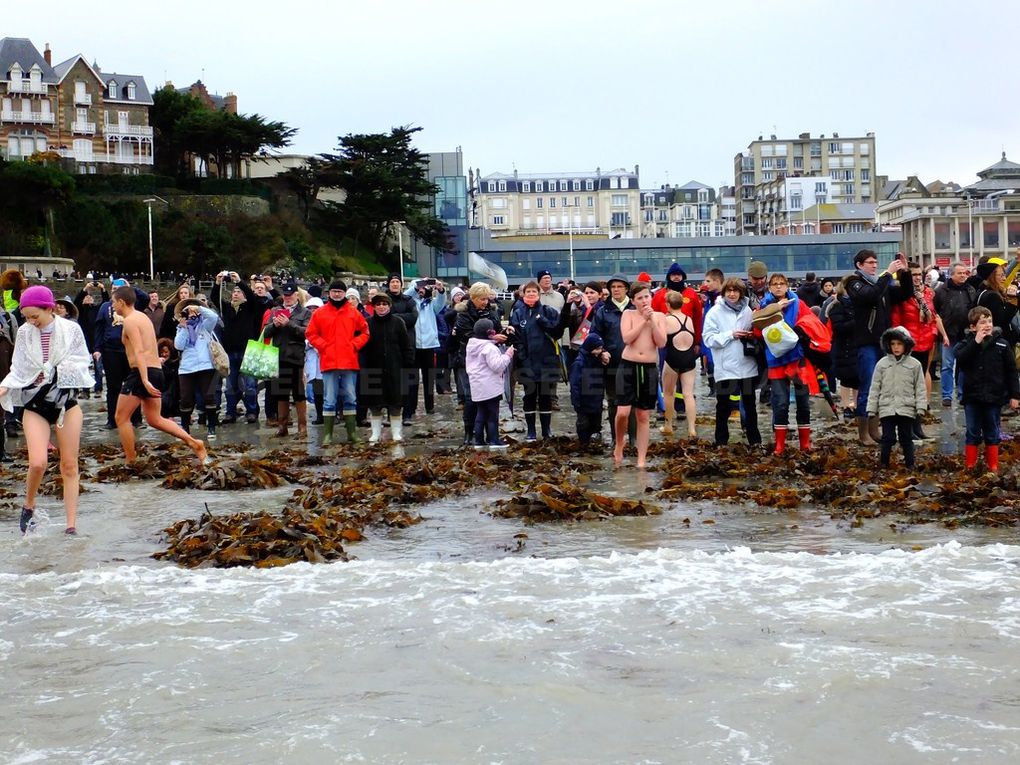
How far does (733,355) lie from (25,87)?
97.2 meters

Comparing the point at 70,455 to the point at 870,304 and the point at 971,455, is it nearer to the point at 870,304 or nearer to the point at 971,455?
the point at 971,455

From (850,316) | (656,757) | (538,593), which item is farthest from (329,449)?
(656,757)

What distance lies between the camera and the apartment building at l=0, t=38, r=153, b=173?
97188 mm

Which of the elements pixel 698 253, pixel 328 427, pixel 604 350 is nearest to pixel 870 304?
pixel 604 350

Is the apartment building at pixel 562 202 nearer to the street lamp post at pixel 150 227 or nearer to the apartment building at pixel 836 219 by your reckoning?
the apartment building at pixel 836 219

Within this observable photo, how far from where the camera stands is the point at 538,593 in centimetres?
688

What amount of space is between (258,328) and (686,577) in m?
10.9

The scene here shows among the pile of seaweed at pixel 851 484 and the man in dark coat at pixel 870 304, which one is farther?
the man in dark coat at pixel 870 304

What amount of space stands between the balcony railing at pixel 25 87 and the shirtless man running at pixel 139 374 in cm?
9460

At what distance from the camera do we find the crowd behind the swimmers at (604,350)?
10859mm

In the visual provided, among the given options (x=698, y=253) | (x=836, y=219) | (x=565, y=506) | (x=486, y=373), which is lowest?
(x=565, y=506)

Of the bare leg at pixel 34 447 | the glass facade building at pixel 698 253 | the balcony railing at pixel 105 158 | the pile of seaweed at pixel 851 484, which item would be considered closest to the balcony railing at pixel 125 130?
the balcony railing at pixel 105 158

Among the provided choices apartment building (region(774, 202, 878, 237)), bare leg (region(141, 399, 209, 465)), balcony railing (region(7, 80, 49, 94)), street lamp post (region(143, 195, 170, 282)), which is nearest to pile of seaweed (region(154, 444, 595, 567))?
bare leg (region(141, 399, 209, 465))

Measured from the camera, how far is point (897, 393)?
35.1 ft
